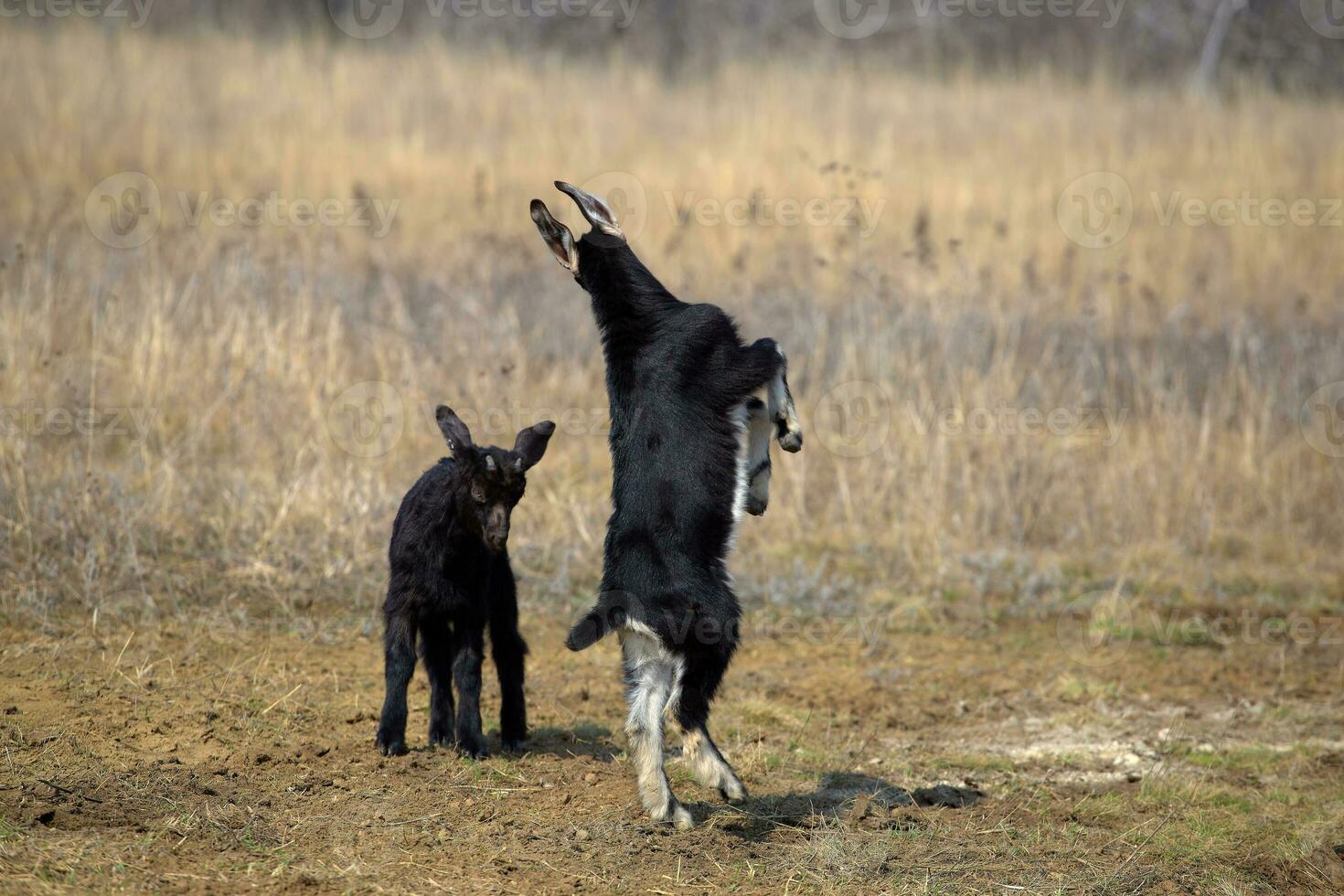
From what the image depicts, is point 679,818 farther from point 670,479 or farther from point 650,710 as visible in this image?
point 670,479

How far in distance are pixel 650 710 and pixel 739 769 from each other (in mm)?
1258

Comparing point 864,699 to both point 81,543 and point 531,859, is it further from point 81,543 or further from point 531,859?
point 81,543

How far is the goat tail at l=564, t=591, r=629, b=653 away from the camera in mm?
4781

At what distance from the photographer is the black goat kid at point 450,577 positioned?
A: 5336 millimetres

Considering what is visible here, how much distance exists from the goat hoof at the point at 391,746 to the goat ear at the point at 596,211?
2.19 meters

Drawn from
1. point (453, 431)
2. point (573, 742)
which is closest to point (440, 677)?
point (573, 742)

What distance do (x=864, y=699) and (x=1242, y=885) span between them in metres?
2.60

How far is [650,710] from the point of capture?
4.80 meters

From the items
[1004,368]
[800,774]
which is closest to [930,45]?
[1004,368]

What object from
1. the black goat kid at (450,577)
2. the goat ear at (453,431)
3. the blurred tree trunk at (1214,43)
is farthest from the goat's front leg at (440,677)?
the blurred tree trunk at (1214,43)

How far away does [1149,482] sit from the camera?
10148mm

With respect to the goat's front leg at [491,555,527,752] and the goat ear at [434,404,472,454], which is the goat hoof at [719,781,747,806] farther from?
the goat ear at [434,404,472,454]

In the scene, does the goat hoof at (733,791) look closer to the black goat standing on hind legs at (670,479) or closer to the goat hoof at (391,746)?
the black goat standing on hind legs at (670,479)

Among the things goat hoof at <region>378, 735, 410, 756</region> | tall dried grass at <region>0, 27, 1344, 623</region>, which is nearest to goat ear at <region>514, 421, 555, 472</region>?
goat hoof at <region>378, 735, 410, 756</region>
